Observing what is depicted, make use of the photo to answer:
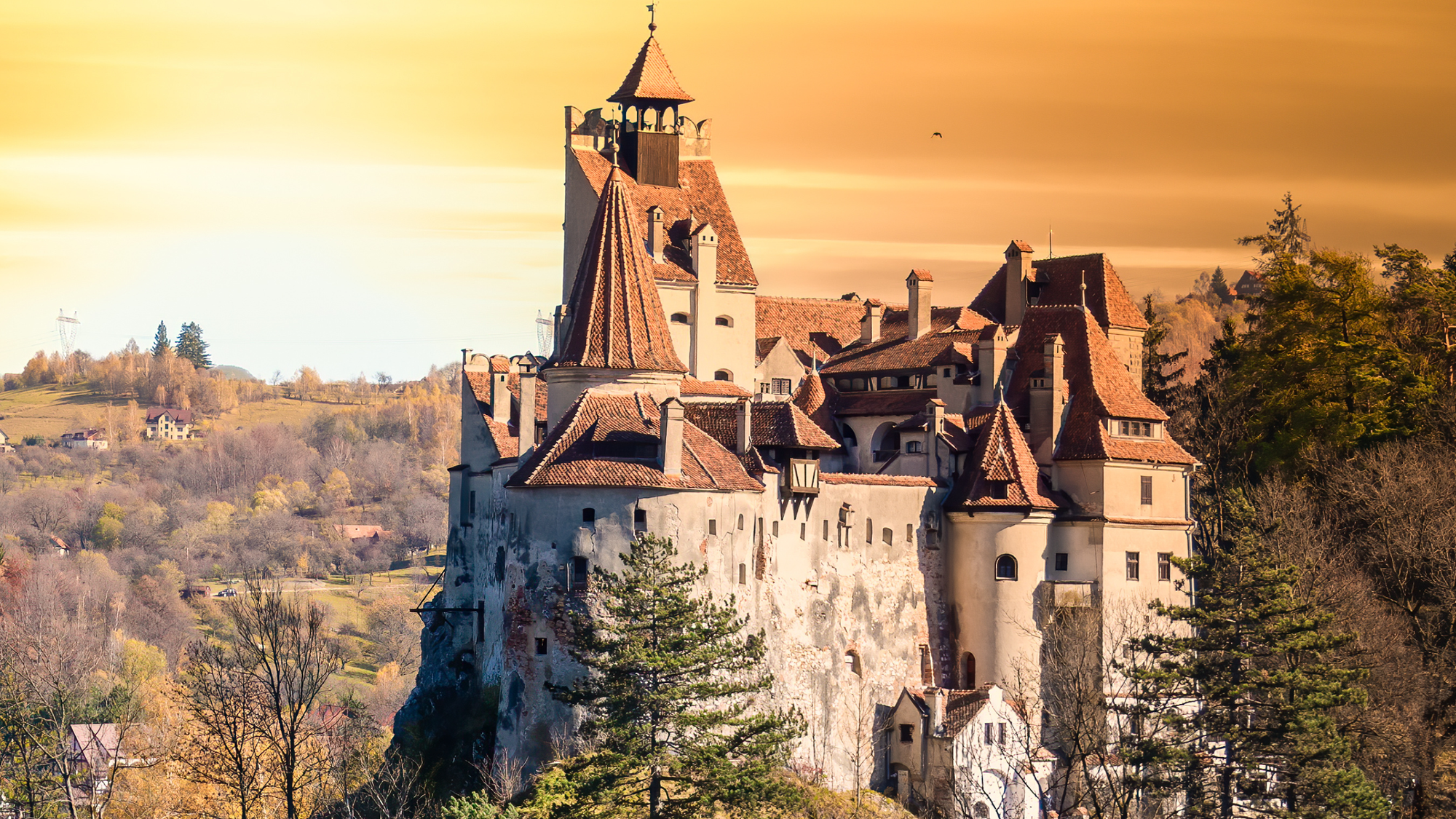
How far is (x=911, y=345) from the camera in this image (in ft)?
285

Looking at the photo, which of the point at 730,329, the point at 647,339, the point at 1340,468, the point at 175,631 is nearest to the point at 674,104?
the point at 730,329

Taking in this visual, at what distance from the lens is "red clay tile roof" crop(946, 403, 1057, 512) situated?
76.8m

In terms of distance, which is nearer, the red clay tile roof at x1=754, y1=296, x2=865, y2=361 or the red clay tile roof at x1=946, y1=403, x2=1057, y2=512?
the red clay tile roof at x1=946, y1=403, x2=1057, y2=512

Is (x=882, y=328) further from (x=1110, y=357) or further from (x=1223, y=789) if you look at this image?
(x=1223, y=789)

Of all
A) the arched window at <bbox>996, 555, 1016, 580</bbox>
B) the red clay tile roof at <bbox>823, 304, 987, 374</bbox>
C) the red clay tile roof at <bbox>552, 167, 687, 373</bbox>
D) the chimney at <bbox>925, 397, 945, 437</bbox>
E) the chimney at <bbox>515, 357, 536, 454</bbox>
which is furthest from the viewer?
the red clay tile roof at <bbox>823, 304, 987, 374</bbox>

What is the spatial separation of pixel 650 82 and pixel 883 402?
64.7 feet

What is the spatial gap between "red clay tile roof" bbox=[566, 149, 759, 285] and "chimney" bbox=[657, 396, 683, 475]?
19.7 meters

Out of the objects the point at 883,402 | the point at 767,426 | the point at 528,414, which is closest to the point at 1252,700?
the point at 883,402

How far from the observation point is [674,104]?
91438 mm

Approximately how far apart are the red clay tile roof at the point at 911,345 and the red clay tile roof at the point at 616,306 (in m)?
14.7

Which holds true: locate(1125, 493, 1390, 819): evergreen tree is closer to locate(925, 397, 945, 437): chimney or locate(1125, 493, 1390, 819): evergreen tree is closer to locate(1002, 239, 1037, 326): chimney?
locate(925, 397, 945, 437): chimney

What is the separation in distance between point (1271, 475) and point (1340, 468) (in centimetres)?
397

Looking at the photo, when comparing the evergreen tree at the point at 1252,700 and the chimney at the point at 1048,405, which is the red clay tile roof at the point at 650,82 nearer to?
the chimney at the point at 1048,405

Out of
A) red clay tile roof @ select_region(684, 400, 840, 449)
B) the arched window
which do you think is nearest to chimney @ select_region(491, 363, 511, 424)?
red clay tile roof @ select_region(684, 400, 840, 449)
